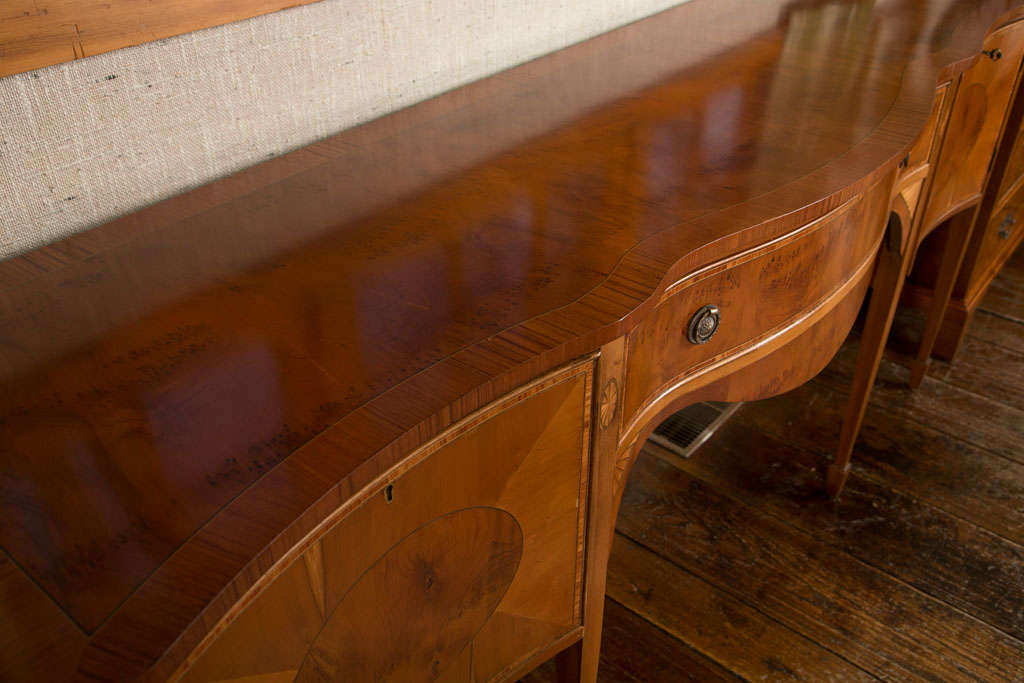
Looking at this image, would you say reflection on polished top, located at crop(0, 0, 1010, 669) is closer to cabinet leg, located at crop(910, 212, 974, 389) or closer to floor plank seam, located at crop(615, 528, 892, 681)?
cabinet leg, located at crop(910, 212, 974, 389)

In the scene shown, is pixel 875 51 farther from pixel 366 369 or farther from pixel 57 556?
pixel 57 556

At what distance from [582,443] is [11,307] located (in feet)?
1.24

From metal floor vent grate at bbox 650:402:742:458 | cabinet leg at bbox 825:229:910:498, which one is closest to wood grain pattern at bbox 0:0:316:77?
cabinet leg at bbox 825:229:910:498

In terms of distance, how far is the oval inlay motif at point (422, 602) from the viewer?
1.41 ft

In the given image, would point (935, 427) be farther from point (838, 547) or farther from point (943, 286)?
point (838, 547)

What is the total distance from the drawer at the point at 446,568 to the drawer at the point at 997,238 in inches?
44.7

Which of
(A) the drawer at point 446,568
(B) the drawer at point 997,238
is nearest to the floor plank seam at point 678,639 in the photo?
(A) the drawer at point 446,568

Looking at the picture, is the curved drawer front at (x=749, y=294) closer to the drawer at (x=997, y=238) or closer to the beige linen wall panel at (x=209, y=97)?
the beige linen wall panel at (x=209, y=97)

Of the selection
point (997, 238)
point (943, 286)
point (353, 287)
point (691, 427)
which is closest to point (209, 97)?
point (353, 287)

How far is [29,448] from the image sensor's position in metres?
0.39

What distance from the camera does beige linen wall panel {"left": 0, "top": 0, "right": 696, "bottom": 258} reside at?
53 cm

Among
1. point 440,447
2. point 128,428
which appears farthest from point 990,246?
point 128,428

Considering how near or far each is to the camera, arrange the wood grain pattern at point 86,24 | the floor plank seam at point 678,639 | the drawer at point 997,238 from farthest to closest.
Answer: the drawer at point 997,238 < the floor plank seam at point 678,639 < the wood grain pattern at point 86,24

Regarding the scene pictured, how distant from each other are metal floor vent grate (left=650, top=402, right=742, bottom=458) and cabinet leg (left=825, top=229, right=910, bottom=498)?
21 centimetres
